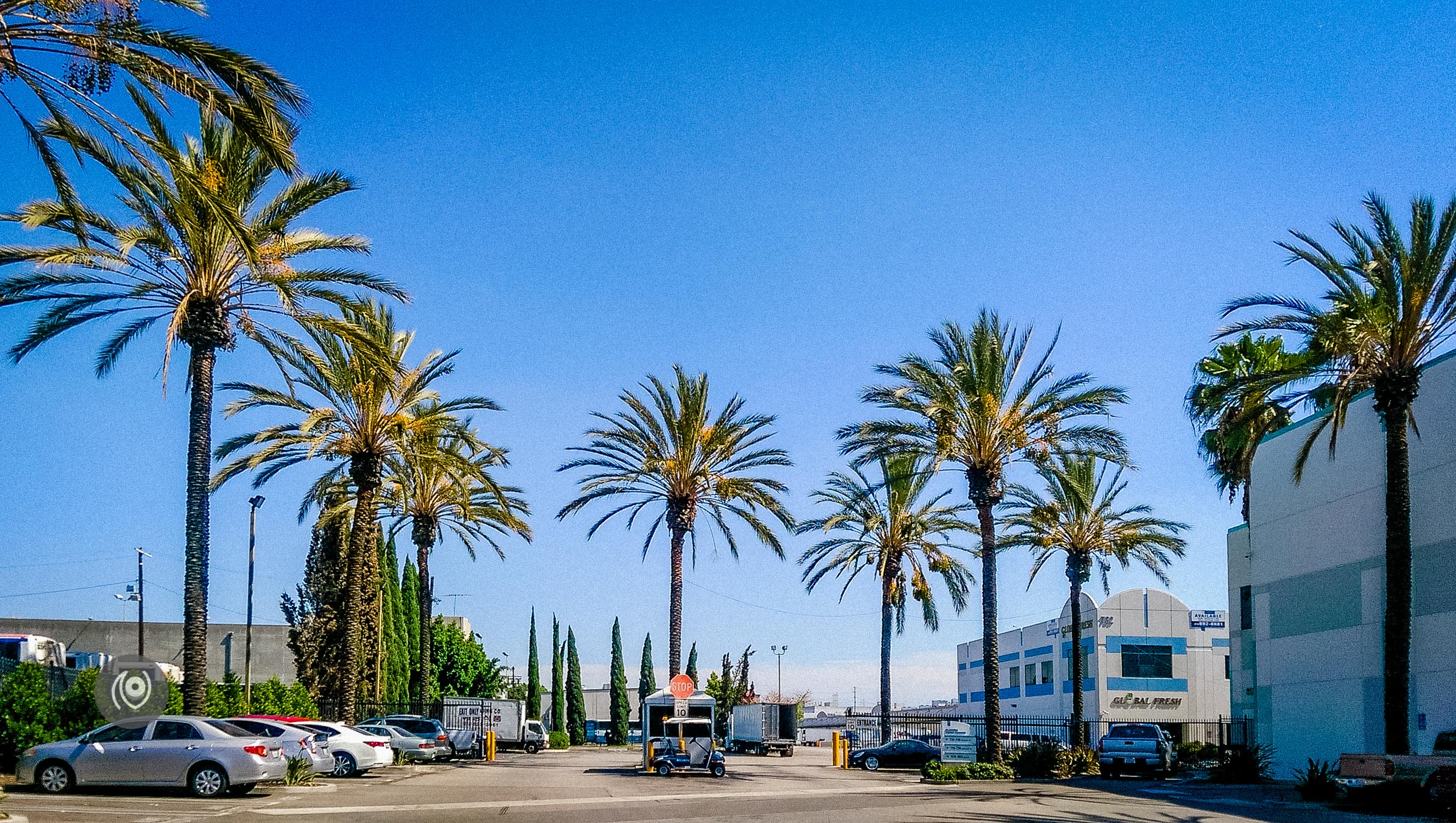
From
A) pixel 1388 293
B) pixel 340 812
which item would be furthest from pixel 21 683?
pixel 1388 293

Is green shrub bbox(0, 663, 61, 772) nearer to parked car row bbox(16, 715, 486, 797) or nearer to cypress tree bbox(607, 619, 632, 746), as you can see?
parked car row bbox(16, 715, 486, 797)

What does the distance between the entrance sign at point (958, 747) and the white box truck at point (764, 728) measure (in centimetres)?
2473

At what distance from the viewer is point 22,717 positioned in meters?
24.1

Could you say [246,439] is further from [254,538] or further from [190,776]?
[254,538]

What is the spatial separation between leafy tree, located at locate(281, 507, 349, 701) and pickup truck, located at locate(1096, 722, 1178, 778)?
2645cm

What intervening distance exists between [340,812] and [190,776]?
3.92 m

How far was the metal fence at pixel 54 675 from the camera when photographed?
26.0m

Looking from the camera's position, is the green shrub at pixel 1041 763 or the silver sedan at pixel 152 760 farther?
the green shrub at pixel 1041 763

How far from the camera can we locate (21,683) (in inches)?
951

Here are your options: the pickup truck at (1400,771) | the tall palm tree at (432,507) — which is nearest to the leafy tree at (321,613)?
the tall palm tree at (432,507)

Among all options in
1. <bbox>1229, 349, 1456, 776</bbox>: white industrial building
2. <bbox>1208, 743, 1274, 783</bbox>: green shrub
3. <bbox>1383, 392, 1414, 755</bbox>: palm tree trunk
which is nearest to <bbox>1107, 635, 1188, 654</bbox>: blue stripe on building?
<bbox>1229, 349, 1456, 776</bbox>: white industrial building

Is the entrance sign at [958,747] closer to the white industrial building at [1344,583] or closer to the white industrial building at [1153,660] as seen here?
the white industrial building at [1344,583]

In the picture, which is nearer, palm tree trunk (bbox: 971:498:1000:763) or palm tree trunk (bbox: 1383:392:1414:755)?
palm tree trunk (bbox: 1383:392:1414:755)

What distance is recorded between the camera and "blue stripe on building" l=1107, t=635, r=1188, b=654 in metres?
67.5
